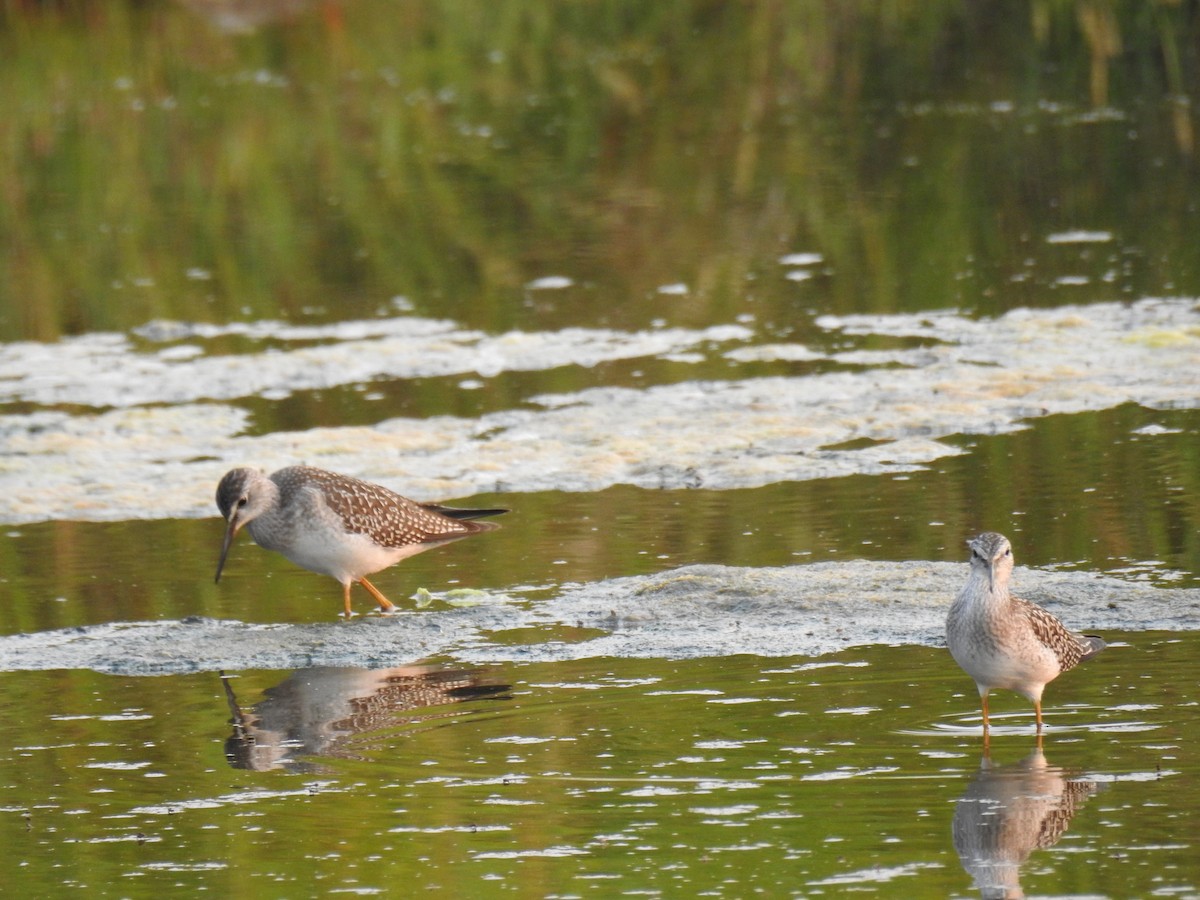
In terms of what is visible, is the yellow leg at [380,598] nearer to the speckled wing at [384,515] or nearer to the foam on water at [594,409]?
the speckled wing at [384,515]

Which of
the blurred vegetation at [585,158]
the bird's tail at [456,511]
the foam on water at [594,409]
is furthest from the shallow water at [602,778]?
the blurred vegetation at [585,158]

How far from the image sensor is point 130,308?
1302 centimetres

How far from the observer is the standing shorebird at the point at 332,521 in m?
7.73

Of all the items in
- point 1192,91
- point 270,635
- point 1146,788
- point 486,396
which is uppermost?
point 1192,91

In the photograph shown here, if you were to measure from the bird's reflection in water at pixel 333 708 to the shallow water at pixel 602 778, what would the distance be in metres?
0.01

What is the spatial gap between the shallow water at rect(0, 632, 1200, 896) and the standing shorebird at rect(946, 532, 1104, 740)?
0.16m

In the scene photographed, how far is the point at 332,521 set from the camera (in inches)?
304

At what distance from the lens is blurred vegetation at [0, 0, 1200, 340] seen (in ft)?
41.9

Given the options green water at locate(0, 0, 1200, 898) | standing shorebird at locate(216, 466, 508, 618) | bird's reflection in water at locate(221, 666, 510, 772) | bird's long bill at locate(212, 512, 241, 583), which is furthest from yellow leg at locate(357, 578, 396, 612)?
bird's reflection in water at locate(221, 666, 510, 772)

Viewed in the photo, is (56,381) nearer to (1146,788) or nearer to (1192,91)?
(1146,788)

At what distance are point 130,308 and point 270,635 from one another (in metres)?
6.21

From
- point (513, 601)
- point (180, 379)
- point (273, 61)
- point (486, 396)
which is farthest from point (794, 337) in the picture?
point (273, 61)

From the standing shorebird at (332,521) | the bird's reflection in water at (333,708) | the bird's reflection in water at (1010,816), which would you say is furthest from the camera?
the standing shorebird at (332,521)

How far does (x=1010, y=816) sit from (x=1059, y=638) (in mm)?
957
